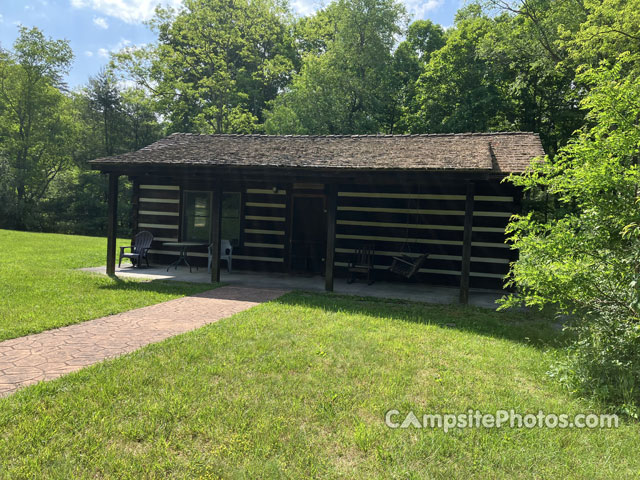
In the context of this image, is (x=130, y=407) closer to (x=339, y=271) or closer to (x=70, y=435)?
(x=70, y=435)

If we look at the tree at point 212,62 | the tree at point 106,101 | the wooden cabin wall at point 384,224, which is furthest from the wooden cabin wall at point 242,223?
the tree at point 106,101

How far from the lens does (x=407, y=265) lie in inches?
339

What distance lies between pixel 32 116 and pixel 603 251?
128 ft

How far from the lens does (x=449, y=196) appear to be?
924cm

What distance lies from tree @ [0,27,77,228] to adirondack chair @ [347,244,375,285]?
30514 mm

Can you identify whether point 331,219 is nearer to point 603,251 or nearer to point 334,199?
point 334,199

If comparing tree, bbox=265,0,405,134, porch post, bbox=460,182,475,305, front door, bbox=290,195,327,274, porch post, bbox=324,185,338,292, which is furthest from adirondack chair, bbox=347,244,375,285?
tree, bbox=265,0,405,134

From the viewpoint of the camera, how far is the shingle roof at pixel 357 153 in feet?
24.8

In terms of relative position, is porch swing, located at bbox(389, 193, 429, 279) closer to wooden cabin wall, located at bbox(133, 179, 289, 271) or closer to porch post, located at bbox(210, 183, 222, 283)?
wooden cabin wall, located at bbox(133, 179, 289, 271)

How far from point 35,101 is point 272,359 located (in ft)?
121

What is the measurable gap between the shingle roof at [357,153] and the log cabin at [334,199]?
0.09 feet

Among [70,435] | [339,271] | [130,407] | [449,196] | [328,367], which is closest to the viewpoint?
[70,435]

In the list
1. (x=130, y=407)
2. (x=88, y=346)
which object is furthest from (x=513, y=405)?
(x=88, y=346)

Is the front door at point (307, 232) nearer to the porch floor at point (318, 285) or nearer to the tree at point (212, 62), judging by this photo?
the porch floor at point (318, 285)
